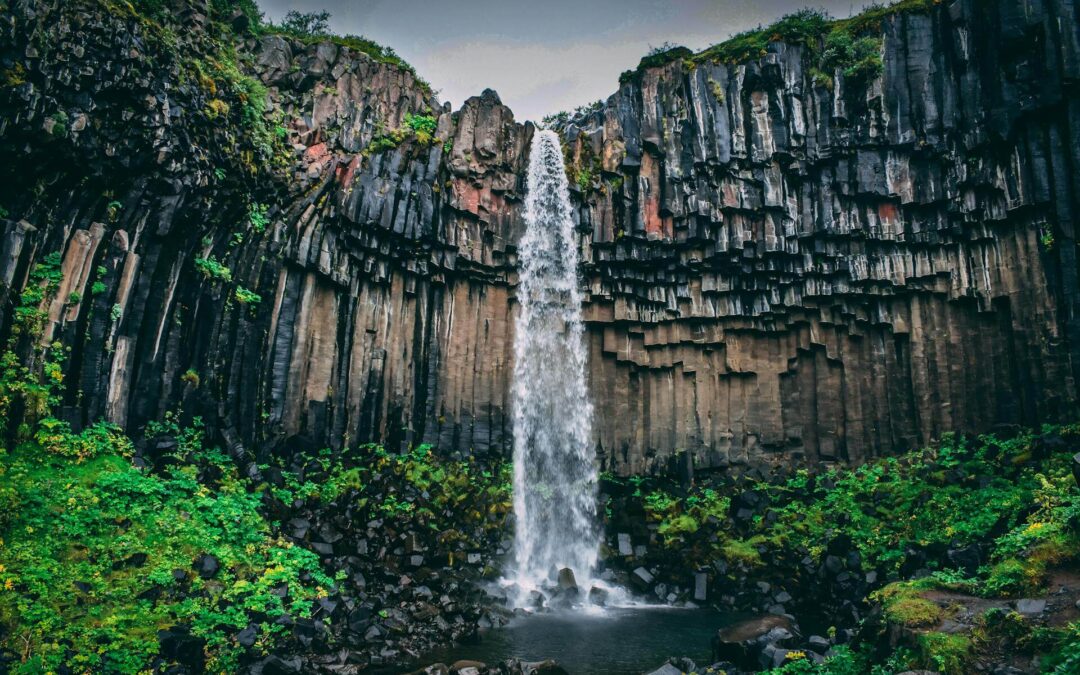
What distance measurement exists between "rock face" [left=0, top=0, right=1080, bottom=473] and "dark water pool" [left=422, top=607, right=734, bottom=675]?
5.98 meters

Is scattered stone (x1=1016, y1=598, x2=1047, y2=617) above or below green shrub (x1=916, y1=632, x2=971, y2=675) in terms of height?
above

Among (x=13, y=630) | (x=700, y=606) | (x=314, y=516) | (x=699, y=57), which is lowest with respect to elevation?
(x=700, y=606)

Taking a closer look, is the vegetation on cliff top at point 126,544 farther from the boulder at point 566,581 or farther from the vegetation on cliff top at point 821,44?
the vegetation on cliff top at point 821,44

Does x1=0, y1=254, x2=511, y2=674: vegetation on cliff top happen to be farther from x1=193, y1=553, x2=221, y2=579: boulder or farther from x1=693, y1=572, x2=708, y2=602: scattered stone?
x1=693, y1=572, x2=708, y2=602: scattered stone

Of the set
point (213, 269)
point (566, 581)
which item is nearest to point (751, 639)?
point (566, 581)

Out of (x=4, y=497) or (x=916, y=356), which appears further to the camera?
(x=916, y=356)

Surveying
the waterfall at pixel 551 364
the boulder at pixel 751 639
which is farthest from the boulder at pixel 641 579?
the boulder at pixel 751 639

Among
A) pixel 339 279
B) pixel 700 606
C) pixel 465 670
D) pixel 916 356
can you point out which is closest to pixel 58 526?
pixel 465 670

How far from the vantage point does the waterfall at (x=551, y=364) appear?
66.0 feet

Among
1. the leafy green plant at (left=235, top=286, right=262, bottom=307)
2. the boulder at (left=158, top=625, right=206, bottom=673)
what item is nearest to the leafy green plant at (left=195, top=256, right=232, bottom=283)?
the leafy green plant at (left=235, top=286, right=262, bottom=307)

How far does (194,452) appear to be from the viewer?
46.3 ft

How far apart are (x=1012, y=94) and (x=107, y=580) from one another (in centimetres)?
2234

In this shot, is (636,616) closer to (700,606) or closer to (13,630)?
(700,606)

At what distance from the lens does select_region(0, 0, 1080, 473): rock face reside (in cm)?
1357
